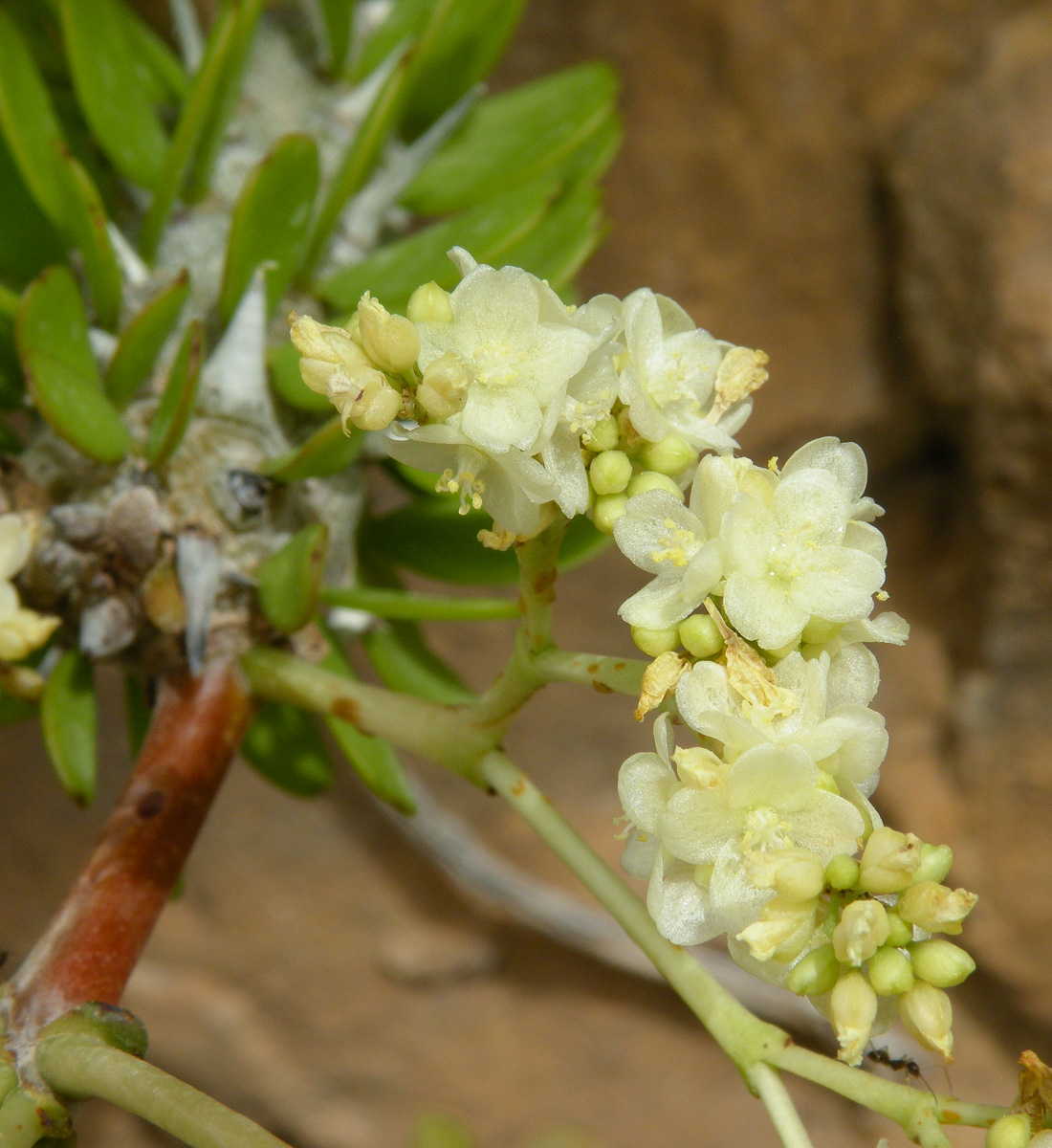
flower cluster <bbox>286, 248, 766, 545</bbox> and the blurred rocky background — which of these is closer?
flower cluster <bbox>286, 248, 766, 545</bbox>

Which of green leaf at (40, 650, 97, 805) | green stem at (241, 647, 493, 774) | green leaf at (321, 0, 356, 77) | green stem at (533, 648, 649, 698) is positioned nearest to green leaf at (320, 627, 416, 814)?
green stem at (241, 647, 493, 774)

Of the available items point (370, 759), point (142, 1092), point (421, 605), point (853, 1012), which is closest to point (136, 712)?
point (370, 759)

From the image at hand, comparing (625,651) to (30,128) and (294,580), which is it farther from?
(30,128)

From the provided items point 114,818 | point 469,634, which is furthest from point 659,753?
point 469,634

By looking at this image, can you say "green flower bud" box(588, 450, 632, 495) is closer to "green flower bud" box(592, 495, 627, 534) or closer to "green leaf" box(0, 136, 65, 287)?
"green flower bud" box(592, 495, 627, 534)

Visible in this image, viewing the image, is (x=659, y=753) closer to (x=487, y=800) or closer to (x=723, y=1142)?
(x=487, y=800)

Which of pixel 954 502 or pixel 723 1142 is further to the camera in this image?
pixel 723 1142

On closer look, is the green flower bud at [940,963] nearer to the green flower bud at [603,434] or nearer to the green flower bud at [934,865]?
the green flower bud at [934,865]
